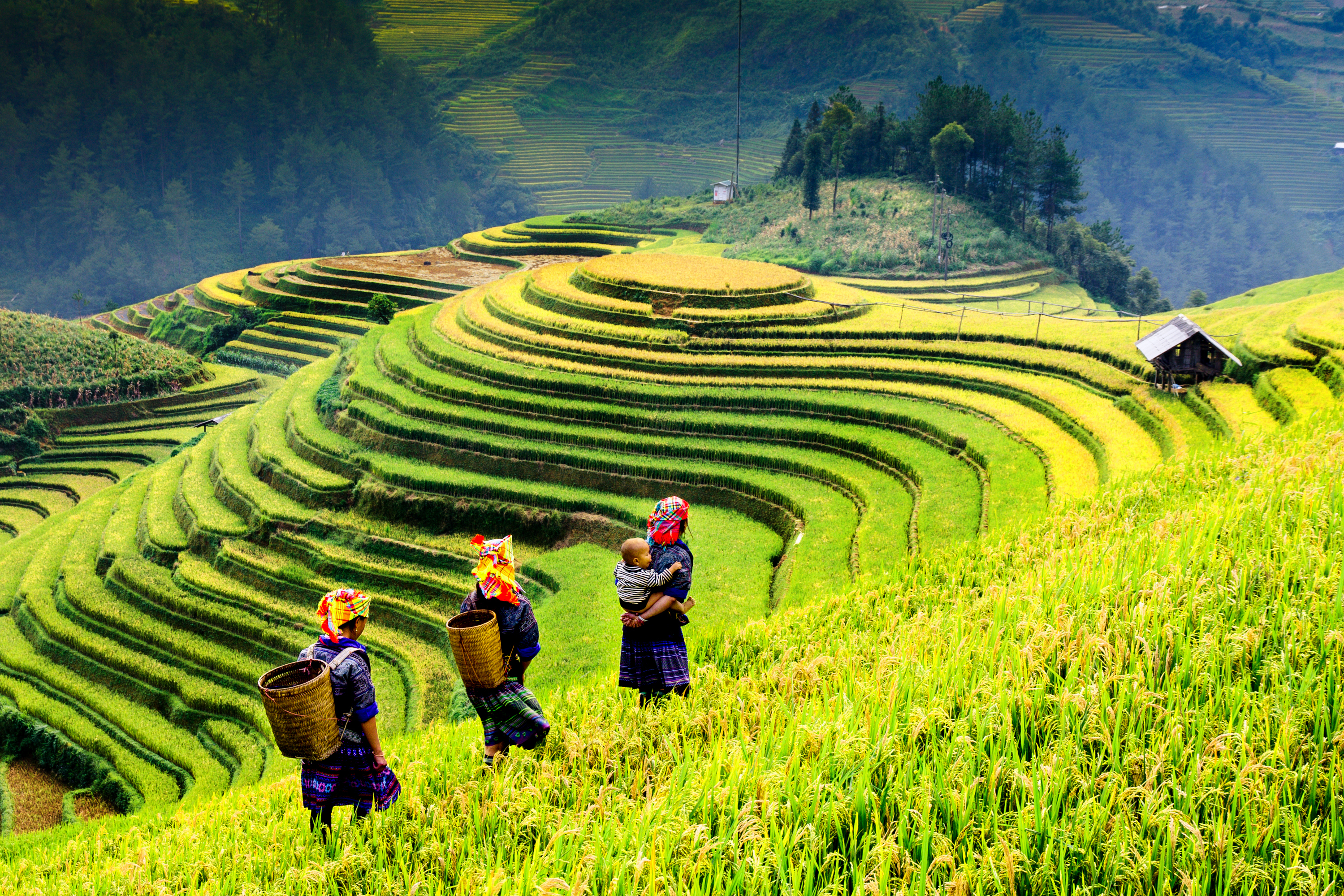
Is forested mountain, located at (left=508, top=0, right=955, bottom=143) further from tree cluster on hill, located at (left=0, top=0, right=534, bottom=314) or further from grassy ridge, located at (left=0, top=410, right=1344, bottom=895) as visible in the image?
grassy ridge, located at (left=0, top=410, right=1344, bottom=895)

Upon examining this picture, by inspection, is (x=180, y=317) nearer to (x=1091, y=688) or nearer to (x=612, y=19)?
(x=1091, y=688)

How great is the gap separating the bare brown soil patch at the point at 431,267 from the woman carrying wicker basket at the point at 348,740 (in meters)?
47.2

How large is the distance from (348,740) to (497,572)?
142cm

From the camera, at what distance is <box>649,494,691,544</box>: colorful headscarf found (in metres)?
6.62

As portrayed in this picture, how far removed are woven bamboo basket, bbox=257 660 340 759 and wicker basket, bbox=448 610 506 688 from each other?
0.80 m

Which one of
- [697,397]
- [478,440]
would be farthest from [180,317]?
[697,397]

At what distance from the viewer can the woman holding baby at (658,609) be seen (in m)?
6.53

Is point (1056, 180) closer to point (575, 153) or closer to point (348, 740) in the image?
point (348, 740)

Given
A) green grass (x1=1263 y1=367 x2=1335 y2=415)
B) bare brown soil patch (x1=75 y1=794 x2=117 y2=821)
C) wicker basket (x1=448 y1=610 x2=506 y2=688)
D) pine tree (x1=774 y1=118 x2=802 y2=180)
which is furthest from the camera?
pine tree (x1=774 y1=118 x2=802 y2=180)

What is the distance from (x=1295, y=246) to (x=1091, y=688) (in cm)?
12794

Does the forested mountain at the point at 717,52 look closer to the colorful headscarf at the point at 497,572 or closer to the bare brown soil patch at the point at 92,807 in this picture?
the bare brown soil patch at the point at 92,807

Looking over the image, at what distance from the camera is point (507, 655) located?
20.7ft

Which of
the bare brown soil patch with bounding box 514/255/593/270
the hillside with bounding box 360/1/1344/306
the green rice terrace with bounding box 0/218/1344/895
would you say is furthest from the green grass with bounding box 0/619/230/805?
the hillside with bounding box 360/1/1344/306

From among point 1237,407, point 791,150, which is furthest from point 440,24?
point 1237,407
